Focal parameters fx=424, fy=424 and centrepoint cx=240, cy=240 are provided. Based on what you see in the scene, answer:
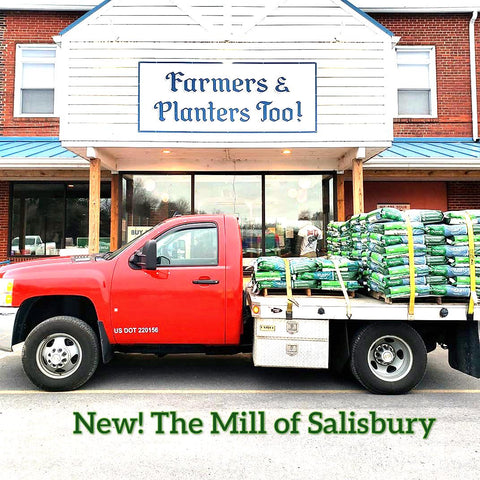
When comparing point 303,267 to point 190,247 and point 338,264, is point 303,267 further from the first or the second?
point 190,247

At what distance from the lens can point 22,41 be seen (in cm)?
1238

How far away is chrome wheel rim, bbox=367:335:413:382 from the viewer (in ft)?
16.0

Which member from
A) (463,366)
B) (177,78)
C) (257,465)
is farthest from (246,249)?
(257,465)

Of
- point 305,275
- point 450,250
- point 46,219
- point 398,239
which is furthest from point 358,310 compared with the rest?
point 46,219

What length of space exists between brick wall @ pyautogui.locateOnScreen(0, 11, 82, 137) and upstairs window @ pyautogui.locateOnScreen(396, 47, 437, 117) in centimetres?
997

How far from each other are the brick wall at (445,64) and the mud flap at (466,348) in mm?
8712

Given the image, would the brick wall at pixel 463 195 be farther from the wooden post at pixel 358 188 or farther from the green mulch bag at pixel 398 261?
the green mulch bag at pixel 398 261

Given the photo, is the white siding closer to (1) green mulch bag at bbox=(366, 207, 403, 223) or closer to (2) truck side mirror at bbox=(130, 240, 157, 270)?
(1) green mulch bag at bbox=(366, 207, 403, 223)

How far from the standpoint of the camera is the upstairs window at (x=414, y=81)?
1262cm

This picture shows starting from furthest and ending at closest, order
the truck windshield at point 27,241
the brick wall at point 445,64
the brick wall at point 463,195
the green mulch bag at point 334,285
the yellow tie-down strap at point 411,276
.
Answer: the brick wall at point 445,64
the truck windshield at point 27,241
the brick wall at point 463,195
the green mulch bag at point 334,285
the yellow tie-down strap at point 411,276

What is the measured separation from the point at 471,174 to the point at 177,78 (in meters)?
7.88

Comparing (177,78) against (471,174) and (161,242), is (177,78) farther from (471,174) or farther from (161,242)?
(471,174)

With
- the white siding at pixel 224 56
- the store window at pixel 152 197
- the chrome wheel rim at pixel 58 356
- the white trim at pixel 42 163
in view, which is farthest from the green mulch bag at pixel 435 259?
the white trim at pixel 42 163

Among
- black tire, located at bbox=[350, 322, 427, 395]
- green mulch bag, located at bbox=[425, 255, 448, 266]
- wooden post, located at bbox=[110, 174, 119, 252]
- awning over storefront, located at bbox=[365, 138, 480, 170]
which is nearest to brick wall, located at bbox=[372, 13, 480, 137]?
awning over storefront, located at bbox=[365, 138, 480, 170]
